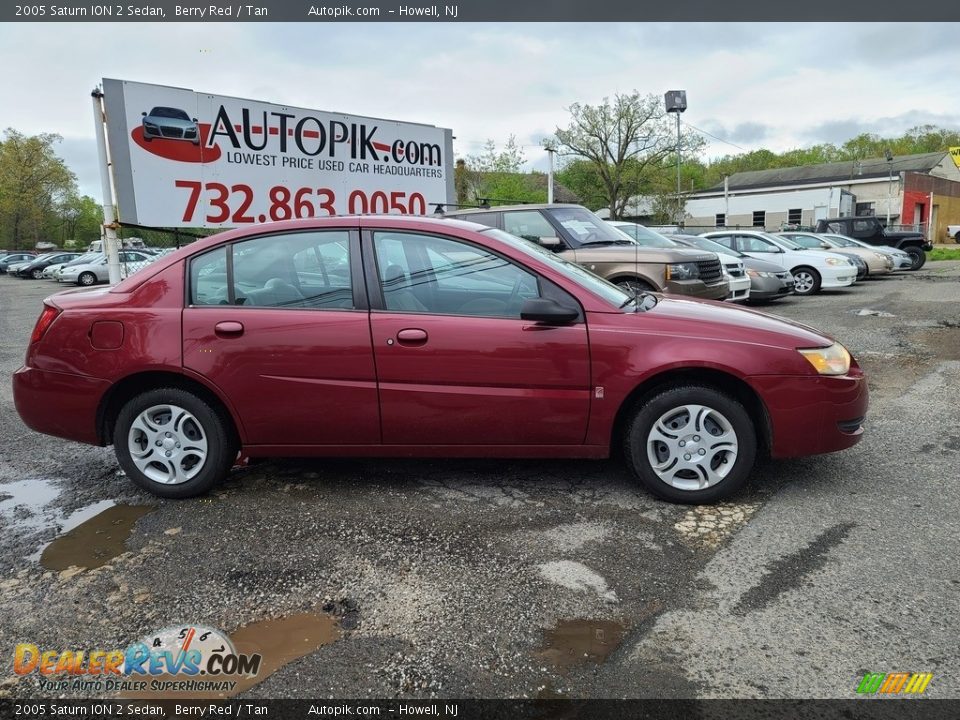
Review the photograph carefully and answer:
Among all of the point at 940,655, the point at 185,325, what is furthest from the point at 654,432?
the point at 185,325

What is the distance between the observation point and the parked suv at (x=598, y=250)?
28.0 ft

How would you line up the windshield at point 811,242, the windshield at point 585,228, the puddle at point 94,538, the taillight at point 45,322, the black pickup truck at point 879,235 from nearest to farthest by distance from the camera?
the puddle at point 94,538 < the taillight at point 45,322 < the windshield at point 585,228 < the windshield at point 811,242 < the black pickup truck at point 879,235

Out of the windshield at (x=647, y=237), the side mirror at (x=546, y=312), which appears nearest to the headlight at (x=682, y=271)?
the windshield at (x=647, y=237)

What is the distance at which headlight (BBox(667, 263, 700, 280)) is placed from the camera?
874cm

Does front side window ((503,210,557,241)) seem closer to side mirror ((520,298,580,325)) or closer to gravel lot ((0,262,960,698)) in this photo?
gravel lot ((0,262,960,698))

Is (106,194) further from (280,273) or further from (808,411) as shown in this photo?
(808,411)

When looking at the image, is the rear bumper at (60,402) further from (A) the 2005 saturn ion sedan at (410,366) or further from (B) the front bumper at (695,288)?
(B) the front bumper at (695,288)

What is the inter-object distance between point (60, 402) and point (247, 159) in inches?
215

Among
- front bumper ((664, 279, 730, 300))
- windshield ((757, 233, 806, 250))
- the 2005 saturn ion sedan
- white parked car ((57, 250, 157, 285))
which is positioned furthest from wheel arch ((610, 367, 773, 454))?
white parked car ((57, 250, 157, 285))

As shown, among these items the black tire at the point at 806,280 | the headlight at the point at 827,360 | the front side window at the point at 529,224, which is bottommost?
the black tire at the point at 806,280

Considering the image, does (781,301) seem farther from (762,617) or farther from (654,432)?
(762,617)

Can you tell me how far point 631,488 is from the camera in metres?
4.09

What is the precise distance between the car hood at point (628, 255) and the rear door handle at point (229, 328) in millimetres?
5375

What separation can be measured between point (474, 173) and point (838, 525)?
1808 inches
